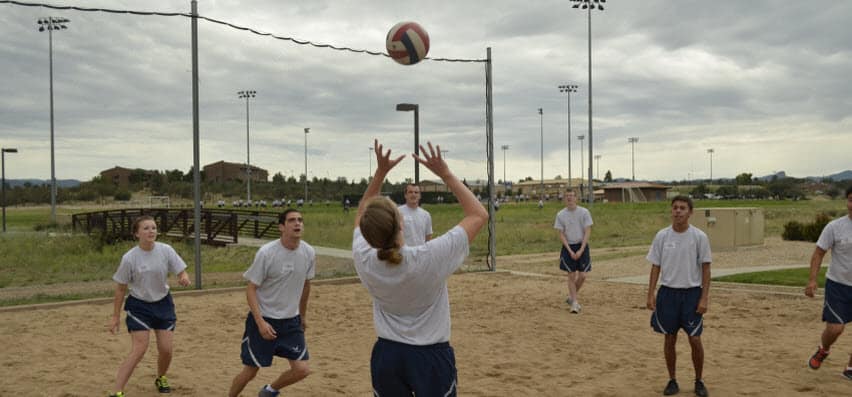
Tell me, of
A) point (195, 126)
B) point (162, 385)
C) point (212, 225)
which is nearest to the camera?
point (162, 385)

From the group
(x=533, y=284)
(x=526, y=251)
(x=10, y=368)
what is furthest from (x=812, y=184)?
(x=10, y=368)

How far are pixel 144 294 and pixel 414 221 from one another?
3.50m

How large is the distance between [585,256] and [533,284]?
2.80 meters

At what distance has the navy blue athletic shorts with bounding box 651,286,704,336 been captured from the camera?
5.23 m

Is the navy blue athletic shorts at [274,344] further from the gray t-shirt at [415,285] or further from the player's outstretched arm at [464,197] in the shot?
the player's outstretched arm at [464,197]

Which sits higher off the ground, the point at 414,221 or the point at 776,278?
the point at 414,221

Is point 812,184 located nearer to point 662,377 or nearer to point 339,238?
point 339,238

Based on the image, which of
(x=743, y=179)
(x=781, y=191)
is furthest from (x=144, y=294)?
(x=743, y=179)

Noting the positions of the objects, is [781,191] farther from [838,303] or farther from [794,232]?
[838,303]

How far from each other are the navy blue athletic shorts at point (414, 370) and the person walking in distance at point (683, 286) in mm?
3092

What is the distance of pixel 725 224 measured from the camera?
1809cm

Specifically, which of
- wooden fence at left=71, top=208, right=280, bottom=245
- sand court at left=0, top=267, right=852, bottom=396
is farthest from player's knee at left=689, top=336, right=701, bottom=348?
wooden fence at left=71, top=208, right=280, bottom=245

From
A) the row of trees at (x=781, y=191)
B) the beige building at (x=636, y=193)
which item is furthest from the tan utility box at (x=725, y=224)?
the row of trees at (x=781, y=191)

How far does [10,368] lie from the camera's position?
645cm
